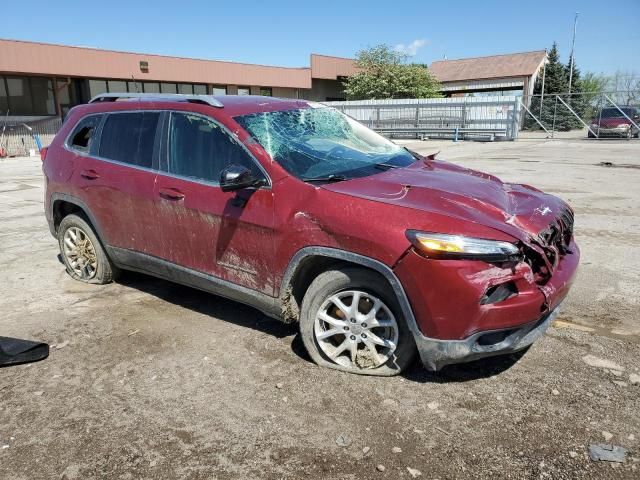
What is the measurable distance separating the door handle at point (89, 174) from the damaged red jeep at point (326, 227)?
2 cm

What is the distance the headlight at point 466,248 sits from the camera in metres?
2.82

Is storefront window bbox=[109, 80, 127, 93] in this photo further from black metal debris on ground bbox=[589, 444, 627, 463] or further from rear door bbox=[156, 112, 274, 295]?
black metal debris on ground bbox=[589, 444, 627, 463]

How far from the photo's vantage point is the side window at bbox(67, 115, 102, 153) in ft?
16.2

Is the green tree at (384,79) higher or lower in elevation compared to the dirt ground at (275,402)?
higher

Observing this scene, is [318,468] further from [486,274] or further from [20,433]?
Answer: [20,433]

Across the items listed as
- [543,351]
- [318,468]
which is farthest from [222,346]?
[543,351]

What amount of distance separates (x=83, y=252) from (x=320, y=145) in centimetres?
282

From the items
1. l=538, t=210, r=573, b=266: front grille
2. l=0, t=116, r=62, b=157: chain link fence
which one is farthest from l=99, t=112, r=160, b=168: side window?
l=0, t=116, r=62, b=157: chain link fence

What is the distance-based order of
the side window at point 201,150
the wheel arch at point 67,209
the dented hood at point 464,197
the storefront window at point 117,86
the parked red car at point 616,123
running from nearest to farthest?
the dented hood at point 464,197 → the side window at point 201,150 → the wheel arch at point 67,209 → the parked red car at point 616,123 → the storefront window at point 117,86

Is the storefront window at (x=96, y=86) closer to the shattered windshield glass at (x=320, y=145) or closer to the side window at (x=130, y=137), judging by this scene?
the side window at (x=130, y=137)

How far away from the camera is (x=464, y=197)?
3.29m

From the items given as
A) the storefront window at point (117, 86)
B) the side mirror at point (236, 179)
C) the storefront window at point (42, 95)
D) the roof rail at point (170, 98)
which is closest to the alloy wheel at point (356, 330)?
the side mirror at point (236, 179)

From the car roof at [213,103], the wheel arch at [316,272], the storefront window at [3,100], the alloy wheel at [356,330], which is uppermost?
the storefront window at [3,100]

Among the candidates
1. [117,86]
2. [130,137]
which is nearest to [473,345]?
[130,137]
